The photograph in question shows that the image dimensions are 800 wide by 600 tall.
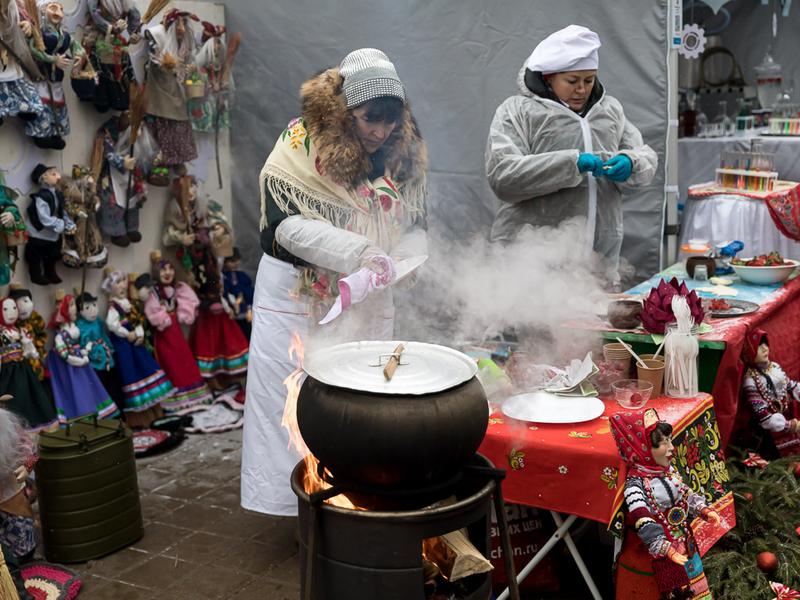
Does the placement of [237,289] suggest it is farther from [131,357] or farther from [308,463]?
[308,463]

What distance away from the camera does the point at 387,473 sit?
2.32 m

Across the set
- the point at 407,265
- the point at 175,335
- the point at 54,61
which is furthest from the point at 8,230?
the point at 407,265

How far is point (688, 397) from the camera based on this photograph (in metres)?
3.34

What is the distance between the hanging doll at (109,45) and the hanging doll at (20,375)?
4.90 feet

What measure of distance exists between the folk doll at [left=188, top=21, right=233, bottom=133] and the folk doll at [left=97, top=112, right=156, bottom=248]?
50 centimetres

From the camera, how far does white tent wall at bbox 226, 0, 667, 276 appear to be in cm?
523

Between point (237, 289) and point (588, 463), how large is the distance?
4009 mm

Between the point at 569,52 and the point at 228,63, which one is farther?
the point at 228,63

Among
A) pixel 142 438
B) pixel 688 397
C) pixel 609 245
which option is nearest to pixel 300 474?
pixel 688 397

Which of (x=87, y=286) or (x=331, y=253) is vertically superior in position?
(x=331, y=253)

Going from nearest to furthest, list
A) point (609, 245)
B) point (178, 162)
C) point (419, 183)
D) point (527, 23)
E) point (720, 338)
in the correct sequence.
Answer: point (720, 338)
point (419, 183)
point (609, 245)
point (527, 23)
point (178, 162)

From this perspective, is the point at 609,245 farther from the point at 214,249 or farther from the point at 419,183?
the point at 214,249

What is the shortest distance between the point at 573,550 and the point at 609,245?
1884 millimetres

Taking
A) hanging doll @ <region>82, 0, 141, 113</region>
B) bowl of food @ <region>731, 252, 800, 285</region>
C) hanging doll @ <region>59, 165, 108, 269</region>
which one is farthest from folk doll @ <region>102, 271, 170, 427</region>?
bowl of food @ <region>731, 252, 800, 285</region>
